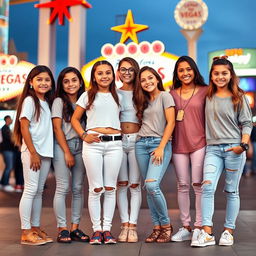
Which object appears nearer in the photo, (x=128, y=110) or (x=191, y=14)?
(x=128, y=110)

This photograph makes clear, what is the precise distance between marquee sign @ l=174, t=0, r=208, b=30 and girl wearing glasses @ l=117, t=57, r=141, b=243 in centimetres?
1271

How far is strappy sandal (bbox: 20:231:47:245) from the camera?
3.73 metres

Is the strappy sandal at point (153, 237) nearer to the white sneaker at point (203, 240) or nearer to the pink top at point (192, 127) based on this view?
the white sneaker at point (203, 240)

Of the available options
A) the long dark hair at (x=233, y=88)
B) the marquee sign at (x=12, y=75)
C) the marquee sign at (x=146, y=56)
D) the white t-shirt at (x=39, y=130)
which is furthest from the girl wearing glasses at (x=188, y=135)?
the marquee sign at (x=12, y=75)

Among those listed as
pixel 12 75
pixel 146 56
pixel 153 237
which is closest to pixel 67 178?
pixel 153 237

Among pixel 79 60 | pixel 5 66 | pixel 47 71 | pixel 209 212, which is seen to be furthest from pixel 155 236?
pixel 5 66

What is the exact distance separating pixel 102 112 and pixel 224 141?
1.19 m

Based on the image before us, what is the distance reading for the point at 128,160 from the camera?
3.89 m

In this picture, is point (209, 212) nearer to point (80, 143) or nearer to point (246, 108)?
point (246, 108)

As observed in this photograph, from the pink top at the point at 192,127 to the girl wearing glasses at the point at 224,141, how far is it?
3.1 inches

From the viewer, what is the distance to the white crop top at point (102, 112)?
12.2ft

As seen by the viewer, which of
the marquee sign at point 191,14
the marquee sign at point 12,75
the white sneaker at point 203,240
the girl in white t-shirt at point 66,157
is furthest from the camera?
the marquee sign at point 191,14

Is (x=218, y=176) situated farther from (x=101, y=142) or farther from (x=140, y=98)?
(x=101, y=142)

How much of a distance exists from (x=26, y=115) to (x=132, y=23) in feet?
32.7
